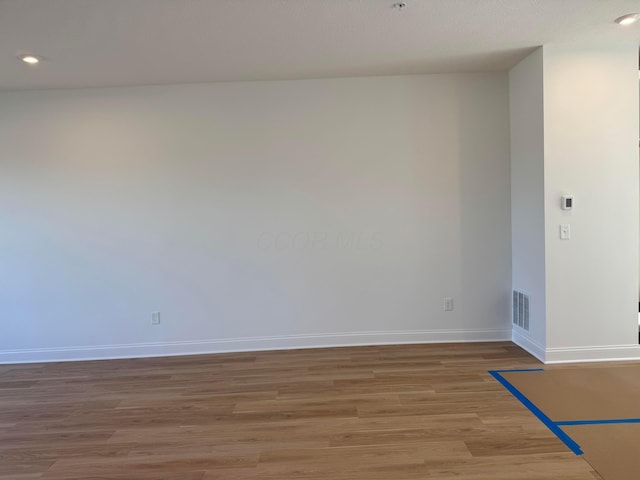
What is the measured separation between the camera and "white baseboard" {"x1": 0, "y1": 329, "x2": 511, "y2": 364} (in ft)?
12.6

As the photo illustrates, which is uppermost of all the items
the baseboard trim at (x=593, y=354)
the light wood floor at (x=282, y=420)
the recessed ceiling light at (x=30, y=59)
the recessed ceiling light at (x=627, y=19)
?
the recessed ceiling light at (x=30, y=59)

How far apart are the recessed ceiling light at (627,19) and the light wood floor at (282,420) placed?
265cm

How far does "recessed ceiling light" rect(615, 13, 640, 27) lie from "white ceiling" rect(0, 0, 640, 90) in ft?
0.19

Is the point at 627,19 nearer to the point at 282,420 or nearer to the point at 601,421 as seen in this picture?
the point at 601,421

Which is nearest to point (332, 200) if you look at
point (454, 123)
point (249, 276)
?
point (249, 276)

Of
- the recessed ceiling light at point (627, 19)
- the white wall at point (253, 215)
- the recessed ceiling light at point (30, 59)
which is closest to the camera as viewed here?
the recessed ceiling light at point (627, 19)

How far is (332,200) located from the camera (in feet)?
12.6

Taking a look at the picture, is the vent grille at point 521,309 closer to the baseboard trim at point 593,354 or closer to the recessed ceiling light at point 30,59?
the baseboard trim at point 593,354

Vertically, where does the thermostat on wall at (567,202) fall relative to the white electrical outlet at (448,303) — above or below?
above

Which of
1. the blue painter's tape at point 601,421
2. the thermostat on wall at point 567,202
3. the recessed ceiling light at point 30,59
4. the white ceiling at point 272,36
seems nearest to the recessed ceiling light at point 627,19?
the white ceiling at point 272,36

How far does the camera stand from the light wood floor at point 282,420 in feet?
6.72

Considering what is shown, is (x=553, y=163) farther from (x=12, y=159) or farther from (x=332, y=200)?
(x=12, y=159)

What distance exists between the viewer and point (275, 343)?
3.88m

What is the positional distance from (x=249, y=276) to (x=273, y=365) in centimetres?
90
